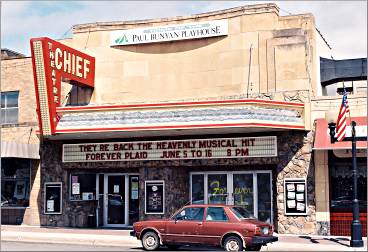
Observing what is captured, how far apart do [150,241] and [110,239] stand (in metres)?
2.83

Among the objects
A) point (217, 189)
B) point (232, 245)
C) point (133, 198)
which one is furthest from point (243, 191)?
point (232, 245)

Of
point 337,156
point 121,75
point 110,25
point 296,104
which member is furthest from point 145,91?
point 337,156

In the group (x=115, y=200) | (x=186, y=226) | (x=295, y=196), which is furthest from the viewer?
(x=115, y=200)

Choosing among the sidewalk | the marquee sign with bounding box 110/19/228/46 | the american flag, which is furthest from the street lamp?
the marquee sign with bounding box 110/19/228/46

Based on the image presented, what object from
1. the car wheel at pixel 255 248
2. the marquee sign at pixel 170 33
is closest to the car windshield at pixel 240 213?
the car wheel at pixel 255 248

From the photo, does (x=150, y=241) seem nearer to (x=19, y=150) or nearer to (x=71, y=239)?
(x=71, y=239)

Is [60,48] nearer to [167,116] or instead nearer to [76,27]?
[76,27]

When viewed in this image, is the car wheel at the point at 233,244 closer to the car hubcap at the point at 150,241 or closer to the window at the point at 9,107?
the car hubcap at the point at 150,241

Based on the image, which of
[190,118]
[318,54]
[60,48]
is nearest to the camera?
[190,118]

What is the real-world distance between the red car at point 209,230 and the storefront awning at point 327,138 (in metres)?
5.39

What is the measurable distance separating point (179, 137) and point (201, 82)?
2.70 meters

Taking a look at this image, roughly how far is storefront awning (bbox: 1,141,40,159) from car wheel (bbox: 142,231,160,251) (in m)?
9.50

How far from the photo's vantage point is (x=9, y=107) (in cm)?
2802

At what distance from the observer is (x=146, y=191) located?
25.4m
